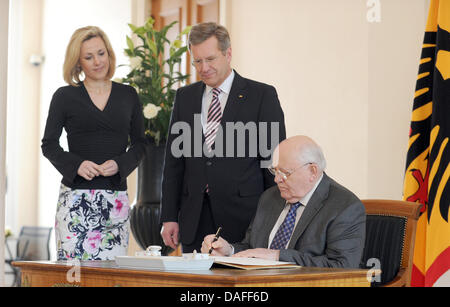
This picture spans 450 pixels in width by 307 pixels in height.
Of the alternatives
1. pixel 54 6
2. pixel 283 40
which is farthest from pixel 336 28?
pixel 54 6

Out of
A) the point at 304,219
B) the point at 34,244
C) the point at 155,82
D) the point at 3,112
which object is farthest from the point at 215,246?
the point at 34,244

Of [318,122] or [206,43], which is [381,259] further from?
[318,122]

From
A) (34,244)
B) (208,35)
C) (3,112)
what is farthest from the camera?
(34,244)

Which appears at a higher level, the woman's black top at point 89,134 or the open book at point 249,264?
the woman's black top at point 89,134

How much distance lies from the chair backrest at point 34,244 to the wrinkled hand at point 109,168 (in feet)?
17.0

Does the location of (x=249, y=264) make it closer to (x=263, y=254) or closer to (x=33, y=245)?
(x=263, y=254)

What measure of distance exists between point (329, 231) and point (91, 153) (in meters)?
1.31

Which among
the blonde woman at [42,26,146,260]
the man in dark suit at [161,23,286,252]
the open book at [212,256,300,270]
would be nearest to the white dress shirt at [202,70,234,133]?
the man in dark suit at [161,23,286,252]

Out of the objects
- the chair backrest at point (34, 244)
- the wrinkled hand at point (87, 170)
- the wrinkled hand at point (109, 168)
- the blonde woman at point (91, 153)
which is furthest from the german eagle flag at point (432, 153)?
the chair backrest at point (34, 244)

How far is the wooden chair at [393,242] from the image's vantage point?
297 cm

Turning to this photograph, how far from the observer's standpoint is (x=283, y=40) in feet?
17.6

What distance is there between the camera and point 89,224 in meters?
3.23

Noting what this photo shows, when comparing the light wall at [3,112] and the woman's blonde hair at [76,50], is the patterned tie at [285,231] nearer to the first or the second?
the woman's blonde hair at [76,50]

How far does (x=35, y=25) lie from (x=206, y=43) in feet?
21.6
